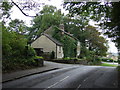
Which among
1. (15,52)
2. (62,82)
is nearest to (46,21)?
(15,52)

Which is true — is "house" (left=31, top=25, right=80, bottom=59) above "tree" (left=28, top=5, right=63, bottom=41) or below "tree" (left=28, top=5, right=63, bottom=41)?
below

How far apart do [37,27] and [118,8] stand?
2151 inches

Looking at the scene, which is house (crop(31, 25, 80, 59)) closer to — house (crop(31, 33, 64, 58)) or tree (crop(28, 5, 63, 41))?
house (crop(31, 33, 64, 58))

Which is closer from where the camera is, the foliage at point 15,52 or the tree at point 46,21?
the foliage at point 15,52

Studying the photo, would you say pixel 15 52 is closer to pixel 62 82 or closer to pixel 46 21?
pixel 62 82

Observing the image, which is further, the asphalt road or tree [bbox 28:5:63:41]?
tree [bbox 28:5:63:41]

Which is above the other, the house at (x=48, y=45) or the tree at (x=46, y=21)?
the tree at (x=46, y=21)

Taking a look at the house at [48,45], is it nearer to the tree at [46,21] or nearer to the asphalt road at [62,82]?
the tree at [46,21]

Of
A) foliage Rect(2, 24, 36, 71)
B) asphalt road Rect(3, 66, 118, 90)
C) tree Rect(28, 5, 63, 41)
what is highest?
tree Rect(28, 5, 63, 41)

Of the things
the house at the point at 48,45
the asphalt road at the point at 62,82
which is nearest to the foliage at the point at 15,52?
the asphalt road at the point at 62,82

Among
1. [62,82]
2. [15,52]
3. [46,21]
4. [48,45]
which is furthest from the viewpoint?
[46,21]

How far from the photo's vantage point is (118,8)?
28.9ft

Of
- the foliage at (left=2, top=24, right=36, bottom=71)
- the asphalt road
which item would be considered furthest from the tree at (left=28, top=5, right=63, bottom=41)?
the asphalt road

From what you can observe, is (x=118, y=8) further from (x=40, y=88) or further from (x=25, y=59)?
(x=25, y=59)
